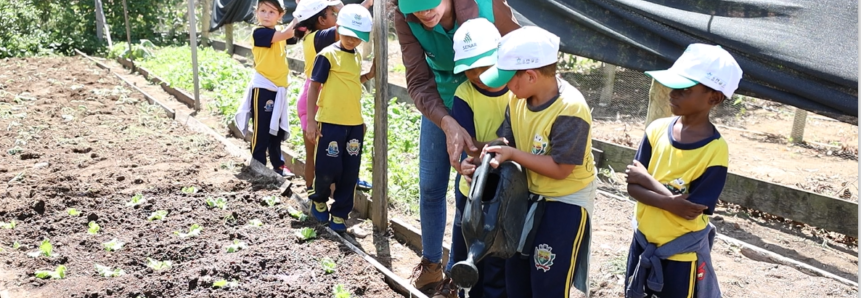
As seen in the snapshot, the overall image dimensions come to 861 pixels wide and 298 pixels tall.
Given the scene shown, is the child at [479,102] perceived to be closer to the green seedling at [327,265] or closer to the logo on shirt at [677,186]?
the logo on shirt at [677,186]

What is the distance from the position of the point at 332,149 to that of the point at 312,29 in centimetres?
105

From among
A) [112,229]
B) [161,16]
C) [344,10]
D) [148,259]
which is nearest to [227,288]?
[148,259]

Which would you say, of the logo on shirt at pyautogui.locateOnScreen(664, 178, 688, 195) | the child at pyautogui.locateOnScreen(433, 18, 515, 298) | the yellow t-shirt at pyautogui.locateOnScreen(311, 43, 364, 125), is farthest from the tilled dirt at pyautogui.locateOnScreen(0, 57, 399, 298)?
the logo on shirt at pyautogui.locateOnScreen(664, 178, 688, 195)

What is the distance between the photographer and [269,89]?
6.23 metres

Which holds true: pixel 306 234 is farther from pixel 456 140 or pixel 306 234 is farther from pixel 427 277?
pixel 456 140

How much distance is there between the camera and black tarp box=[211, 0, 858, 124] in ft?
12.8

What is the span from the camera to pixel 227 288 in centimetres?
409

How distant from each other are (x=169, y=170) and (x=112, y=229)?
58.9 inches

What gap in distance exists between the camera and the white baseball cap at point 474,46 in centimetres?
303

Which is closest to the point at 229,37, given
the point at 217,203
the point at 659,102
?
the point at 217,203

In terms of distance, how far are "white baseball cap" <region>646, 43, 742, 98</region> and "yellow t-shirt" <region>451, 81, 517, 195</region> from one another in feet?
2.35

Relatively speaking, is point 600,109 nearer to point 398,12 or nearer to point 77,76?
point 398,12

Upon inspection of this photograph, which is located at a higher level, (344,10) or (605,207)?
(344,10)

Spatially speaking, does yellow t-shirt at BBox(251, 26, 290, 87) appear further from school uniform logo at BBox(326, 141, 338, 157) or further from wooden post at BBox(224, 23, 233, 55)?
wooden post at BBox(224, 23, 233, 55)
